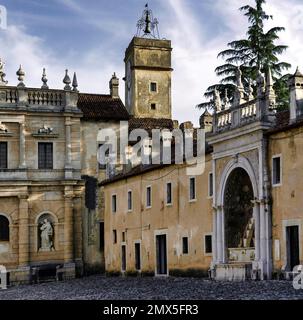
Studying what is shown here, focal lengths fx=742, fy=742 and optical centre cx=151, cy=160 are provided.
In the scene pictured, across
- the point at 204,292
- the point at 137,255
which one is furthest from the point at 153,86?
the point at 204,292

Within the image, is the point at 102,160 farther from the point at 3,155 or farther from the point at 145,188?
the point at 145,188

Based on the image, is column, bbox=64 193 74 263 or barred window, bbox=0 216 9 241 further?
column, bbox=64 193 74 263

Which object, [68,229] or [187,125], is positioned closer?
[68,229]

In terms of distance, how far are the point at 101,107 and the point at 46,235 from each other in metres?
9.19

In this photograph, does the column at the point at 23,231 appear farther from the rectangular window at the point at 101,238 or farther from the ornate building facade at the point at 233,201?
the ornate building facade at the point at 233,201

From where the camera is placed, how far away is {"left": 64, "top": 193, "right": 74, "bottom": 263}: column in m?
44.2

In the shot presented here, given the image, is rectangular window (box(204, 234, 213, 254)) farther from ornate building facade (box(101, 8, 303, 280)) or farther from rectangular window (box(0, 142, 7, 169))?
rectangular window (box(0, 142, 7, 169))

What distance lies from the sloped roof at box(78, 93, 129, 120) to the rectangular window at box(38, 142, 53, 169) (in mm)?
3037

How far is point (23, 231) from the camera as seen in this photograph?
142ft

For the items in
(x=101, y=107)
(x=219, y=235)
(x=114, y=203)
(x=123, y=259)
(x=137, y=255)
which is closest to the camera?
(x=219, y=235)

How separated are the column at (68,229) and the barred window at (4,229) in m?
3.44

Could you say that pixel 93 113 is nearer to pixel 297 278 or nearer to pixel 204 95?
pixel 204 95

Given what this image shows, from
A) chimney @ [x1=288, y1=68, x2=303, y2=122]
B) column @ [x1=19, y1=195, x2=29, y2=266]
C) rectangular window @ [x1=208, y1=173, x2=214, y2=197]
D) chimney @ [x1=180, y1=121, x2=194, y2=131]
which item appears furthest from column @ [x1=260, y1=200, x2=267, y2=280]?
chimney @ [x1=180, y1=121, x2=194, y2=131]

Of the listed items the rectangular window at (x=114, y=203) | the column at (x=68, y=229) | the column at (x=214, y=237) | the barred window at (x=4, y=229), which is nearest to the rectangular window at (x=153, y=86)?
the column at (x=68, y=229)
